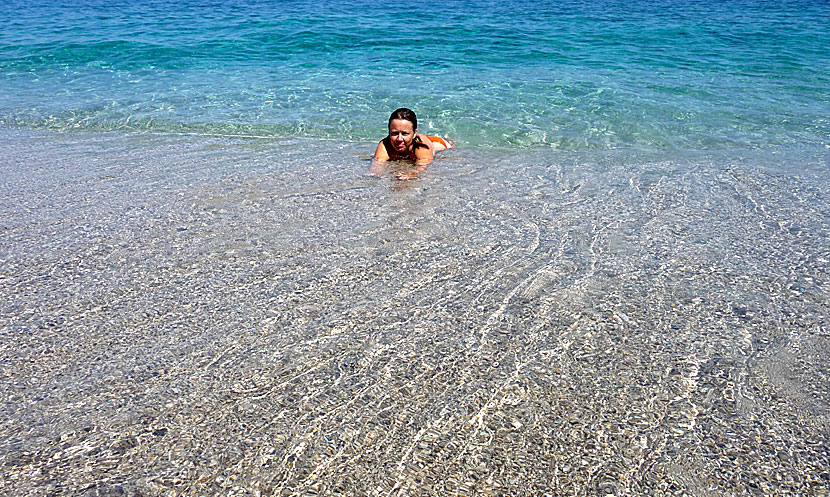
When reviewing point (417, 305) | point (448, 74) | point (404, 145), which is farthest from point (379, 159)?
point (448, 74)

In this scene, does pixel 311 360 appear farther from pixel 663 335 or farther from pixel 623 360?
pixel 663 335

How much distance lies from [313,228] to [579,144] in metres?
4.42

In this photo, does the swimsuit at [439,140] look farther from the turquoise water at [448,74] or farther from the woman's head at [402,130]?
the turquoise water at [448,74]

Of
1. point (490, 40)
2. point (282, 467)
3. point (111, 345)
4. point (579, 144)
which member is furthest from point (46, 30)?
point (282, 467)

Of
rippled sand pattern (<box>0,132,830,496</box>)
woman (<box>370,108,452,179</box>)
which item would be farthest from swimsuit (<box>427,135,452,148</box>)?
rippled sand pattern (<box>0,132,830,496</box>)

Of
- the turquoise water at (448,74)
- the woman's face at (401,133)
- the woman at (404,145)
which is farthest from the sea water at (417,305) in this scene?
the woman's face at (401,133)

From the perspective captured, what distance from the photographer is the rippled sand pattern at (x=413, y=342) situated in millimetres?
2451

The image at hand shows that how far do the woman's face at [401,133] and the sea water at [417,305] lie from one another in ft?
1.48

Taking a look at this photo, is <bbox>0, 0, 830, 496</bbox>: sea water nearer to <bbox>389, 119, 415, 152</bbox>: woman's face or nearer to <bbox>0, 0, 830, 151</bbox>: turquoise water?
<bbox>0, 0, 830, 151</bbox>: turquoise water

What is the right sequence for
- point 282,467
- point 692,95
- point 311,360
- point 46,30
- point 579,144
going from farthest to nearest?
point 46,30
point 692,95
point 579,144
point 311,360
point 282,467

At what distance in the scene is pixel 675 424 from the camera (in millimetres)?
2674

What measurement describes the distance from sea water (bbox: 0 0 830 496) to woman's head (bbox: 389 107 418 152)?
0.45 m

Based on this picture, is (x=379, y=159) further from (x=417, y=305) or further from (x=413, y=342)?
(x=413, y=342)

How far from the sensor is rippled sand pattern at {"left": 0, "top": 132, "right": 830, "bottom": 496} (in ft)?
8.04
